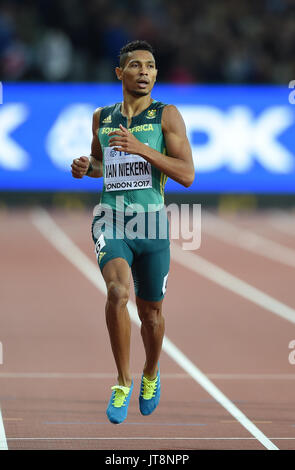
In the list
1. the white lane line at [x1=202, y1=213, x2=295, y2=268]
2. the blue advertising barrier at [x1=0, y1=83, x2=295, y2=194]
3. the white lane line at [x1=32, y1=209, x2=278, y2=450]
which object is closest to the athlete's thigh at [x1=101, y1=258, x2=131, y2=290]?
the white lane line at [x1=32, y1=209, x2=278, y2=450]

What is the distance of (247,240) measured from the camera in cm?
1698

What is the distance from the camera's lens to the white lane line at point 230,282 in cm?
1088

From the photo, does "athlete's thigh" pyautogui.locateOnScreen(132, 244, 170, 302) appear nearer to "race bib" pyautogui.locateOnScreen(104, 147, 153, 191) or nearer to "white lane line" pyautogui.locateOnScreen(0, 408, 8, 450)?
"race bib" pyautogui.locateOnScreen(104, 147, 153, 191)

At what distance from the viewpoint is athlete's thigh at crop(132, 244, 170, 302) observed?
6.25m

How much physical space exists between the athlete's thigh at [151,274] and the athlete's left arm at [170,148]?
45 cm

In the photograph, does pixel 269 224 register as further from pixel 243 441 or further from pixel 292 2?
pixel 243 441

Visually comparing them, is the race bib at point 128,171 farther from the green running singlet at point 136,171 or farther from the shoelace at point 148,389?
the shoelace at point 148,389

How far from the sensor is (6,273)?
13.2 meters

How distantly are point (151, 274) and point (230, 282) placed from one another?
21.6ft

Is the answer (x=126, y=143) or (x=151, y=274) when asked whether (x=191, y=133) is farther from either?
(x=126, y=143)

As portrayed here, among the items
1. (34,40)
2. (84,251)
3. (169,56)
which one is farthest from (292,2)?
(84,251)

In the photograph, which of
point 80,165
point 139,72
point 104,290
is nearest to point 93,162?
point 80,165

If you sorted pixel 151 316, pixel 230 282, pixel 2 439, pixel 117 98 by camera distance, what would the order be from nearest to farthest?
pixel 2 439
pixel 151 316
pixel 230 282
pixel 117 98

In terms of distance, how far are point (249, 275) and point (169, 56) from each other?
27.7ft
